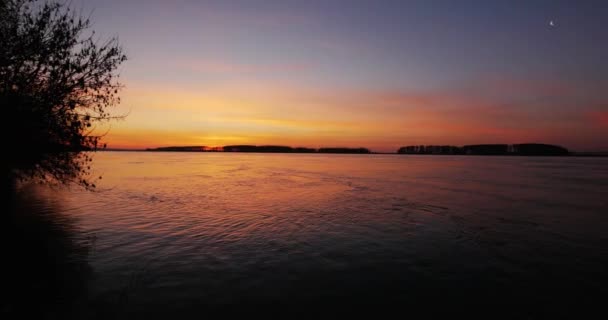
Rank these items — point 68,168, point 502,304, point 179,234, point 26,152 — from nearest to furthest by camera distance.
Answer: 1. point 502,304
2. point 26,152
3. point 179,234
4. point 68,168

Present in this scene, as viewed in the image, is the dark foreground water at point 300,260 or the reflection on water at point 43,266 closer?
the reflection on water at point 43,266

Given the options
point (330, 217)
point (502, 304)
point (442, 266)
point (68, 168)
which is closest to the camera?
point (502, 304)

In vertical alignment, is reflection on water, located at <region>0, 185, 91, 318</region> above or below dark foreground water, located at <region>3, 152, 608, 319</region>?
above

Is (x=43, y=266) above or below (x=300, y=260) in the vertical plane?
above

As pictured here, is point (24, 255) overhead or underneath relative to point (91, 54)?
underneath

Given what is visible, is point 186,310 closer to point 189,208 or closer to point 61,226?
point 61,226

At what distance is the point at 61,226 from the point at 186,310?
1360cm

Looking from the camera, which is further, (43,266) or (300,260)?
(300,260)

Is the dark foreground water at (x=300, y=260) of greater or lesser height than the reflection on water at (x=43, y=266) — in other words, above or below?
below

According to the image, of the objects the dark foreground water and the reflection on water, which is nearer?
the reflection on water

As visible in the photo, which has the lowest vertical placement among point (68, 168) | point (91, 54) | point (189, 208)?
point (189, 208)

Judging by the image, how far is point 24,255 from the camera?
12.8 m

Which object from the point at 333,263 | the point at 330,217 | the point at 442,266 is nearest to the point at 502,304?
the point at 442,266

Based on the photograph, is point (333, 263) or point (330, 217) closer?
point (333, 263)
